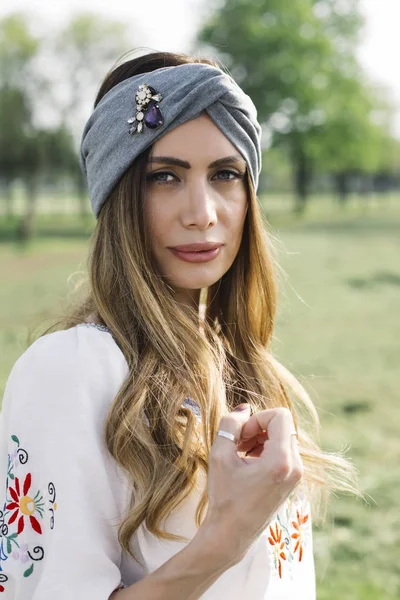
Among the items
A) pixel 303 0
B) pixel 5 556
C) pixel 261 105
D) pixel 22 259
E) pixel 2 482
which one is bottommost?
pixel 22 259

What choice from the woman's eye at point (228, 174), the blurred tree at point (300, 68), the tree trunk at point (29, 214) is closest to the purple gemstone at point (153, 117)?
the woman's eye at point (228, 174)

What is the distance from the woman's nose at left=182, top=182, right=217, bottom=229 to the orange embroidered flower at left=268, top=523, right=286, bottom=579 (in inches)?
31.1

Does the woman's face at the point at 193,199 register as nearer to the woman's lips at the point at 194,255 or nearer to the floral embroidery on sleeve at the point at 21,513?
the woman's lips at the point at 194,255

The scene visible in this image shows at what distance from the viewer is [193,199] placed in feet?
6.45

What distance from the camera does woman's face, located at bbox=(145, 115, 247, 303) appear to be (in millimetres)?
1943

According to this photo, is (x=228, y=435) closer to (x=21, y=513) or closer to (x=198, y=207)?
(x=21, y=513)

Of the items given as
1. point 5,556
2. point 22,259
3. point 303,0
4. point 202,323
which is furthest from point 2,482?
point 303,0

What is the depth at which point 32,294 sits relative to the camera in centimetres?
1513

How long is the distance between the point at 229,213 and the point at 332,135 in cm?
4480

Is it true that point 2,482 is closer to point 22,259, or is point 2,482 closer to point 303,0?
point 22,259

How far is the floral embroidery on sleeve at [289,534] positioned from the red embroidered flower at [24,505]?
601mm

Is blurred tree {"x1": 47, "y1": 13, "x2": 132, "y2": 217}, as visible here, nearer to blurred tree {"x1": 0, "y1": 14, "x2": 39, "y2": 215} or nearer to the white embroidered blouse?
blurred tree {"x1": 0, "y1": 14, "x2": 39, "y2": 215}

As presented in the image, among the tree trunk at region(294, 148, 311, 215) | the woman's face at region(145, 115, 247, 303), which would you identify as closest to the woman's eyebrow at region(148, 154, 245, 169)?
the woman's face at region(145, 115, 247, 303)

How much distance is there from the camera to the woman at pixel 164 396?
4.98ft
